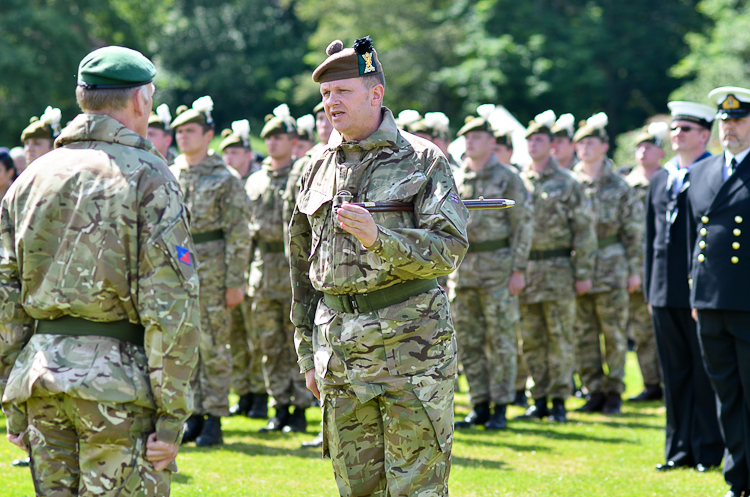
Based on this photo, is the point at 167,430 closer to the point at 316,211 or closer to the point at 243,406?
the point at 316,211

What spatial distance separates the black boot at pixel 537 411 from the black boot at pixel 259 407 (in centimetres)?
267

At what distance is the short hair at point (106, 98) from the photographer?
321 cm

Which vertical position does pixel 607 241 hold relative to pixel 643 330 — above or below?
above

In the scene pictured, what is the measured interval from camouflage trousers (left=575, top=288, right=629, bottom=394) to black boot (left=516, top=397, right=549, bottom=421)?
901 millimetres

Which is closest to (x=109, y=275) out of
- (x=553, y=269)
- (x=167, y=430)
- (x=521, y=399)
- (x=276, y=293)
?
(x=167, y=430)

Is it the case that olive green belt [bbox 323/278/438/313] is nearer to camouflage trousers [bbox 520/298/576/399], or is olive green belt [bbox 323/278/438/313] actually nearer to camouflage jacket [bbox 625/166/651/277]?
camouflage trousers [bbox 520/298/576/399]

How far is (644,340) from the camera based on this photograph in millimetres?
11000

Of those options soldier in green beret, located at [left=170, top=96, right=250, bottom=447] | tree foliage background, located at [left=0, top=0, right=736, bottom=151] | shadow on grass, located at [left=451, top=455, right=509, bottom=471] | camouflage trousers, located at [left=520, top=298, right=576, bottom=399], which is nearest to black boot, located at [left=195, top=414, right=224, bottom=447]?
soldier in green beret, located at [left=170, top=96, right=250, bottom=447]

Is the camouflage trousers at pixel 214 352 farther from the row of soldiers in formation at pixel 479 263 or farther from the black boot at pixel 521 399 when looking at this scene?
the black boot at pixel 521 399

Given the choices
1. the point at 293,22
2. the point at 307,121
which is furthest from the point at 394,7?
the point at 307,121

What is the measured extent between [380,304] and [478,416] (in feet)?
16.8

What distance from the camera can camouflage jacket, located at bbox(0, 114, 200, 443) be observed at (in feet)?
10.1

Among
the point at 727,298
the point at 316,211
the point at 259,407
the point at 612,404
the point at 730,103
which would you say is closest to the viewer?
the point at 316,211

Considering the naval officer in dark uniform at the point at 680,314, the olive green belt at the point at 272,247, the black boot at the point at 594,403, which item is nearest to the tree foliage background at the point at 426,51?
the black boot at the point at 594,403
